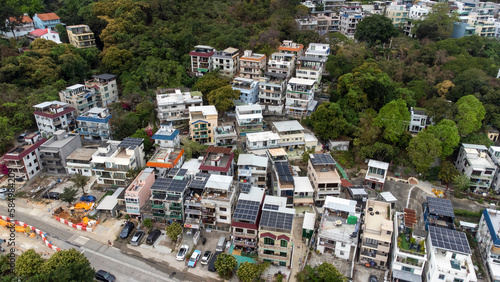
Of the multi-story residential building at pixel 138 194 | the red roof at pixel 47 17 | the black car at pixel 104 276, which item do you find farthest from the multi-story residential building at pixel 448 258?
the red roof at pixel 47 17

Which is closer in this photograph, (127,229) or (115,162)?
(127,229)

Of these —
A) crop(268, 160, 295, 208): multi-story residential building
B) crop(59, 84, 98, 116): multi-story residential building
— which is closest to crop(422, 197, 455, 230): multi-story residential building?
crop(268, 160, 295, 208): multi-story residential building

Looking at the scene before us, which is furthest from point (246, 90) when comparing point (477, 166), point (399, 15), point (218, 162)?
point (399, 15)

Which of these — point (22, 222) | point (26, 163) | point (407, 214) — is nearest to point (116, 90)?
point (26, 163)

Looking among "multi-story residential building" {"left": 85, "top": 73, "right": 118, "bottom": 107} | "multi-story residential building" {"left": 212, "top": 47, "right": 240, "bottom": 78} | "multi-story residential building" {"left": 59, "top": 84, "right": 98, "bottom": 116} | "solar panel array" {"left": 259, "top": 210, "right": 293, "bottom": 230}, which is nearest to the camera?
Result: "solar panel array" {"left": 259, "top": 210, "right": 293, "bottom": 230}

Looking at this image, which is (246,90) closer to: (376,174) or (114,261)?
(376,174)

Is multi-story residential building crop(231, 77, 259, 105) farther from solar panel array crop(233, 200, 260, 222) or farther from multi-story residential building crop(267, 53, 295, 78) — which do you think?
A: solar panel array crop(233, 200, 260, 222)
